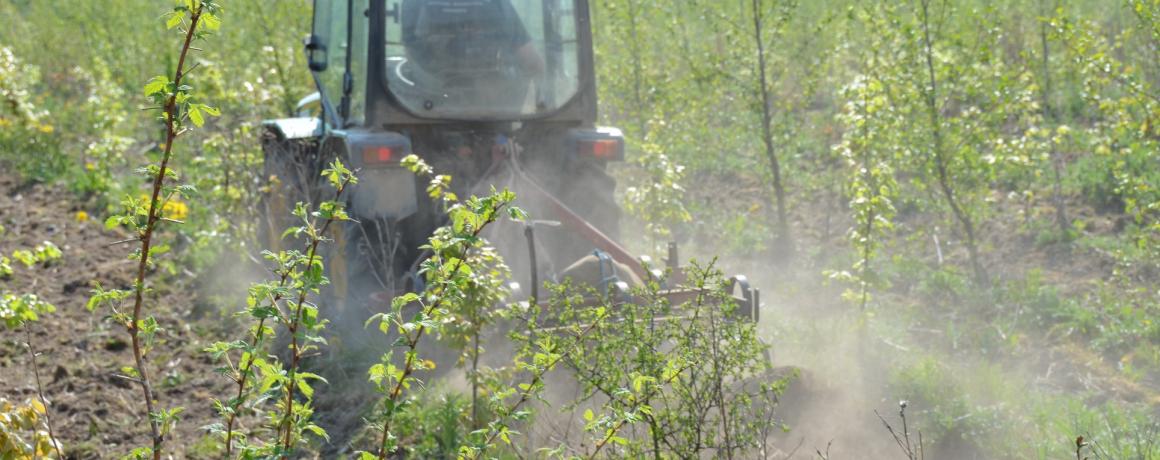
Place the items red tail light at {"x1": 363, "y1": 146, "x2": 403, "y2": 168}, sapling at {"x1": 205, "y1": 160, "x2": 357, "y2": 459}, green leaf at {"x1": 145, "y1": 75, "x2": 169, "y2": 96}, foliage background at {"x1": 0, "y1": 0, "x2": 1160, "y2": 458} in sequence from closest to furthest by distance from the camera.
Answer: green leaf at {"x1": 145, "y1": 75, "x2": 169, "y2": 96}
sapling at {"x1": 205, "y1": 160, "x2": 357, "y2": 459}
red tail light at {"x1": 363, "y1": 146, "x2": 403, "y2": 168}
foliage background at {"x1": 0, "y1": 0, "x2": 1160, "y2": 458}

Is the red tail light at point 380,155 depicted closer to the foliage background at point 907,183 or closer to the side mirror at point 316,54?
the side mirror at point 316,54

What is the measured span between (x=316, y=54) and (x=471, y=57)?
139 centimetres

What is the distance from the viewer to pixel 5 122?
38.7ft

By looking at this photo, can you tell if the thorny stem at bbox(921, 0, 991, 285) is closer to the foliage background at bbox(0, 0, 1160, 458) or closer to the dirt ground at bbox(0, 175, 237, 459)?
the foliage background at bbox(0, 0, 1160, 458)

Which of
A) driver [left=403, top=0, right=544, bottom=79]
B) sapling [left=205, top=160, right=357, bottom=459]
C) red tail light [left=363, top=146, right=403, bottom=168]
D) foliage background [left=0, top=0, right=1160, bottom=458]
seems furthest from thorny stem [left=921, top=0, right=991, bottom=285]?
sapling [left=205, top=160, right=357, bottom=459]

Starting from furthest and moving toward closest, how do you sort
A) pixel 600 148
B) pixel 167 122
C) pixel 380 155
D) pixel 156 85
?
pixel 600 148 → pixel 380 155 → pixel 167 122 → pixel 156 85

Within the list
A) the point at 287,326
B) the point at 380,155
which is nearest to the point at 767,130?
the point at 380,155

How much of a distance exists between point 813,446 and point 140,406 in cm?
341

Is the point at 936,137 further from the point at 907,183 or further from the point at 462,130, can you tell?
the point at 462,130

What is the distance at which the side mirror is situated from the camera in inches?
285

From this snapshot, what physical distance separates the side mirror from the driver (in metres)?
0.91

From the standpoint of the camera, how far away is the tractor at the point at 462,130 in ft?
21.4

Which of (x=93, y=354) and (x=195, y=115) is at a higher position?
(x=195, y=115)

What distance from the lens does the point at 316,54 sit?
7523 millimetres
